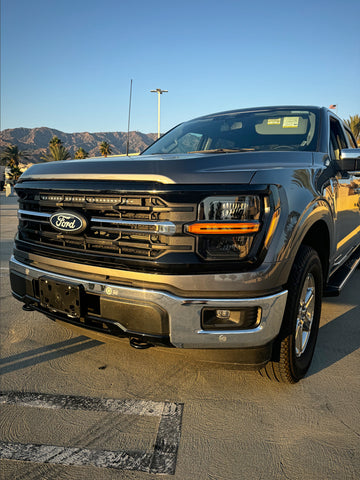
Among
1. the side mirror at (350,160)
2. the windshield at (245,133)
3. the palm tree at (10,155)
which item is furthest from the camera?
the palm tree at (10,155)

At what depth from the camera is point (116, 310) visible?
2047mm

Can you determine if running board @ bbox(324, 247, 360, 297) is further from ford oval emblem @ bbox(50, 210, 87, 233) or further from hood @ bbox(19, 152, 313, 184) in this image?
ford oval emblem @ bbox(50, 210, 87, 233)

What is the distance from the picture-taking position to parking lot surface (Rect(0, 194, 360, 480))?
68.6 inches

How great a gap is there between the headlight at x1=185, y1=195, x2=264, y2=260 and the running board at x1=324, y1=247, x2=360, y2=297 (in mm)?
1373

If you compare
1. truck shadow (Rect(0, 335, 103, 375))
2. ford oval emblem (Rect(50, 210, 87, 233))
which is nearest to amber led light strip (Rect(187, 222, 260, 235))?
ford oval emblem (Rect(50, 210, 87, 233))

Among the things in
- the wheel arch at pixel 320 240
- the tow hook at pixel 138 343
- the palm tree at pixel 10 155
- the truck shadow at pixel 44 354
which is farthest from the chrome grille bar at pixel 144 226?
the palm tree at pixel 10 155

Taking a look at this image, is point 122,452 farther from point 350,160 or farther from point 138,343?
point 350,160

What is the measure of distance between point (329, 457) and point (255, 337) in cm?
65

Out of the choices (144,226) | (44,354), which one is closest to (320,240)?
(144,226)

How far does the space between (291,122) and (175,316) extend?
2.16 meters

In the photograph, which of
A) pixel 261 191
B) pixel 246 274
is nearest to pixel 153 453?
pixel 246 274

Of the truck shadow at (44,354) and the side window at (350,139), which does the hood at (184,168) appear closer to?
the truck shadow at (44,354)

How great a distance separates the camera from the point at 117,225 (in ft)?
6.78

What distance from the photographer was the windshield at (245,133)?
305 centimetres
